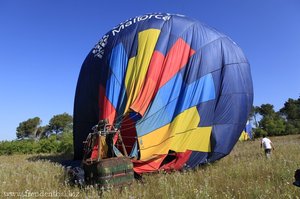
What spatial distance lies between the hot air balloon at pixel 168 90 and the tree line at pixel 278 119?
37.1 metres

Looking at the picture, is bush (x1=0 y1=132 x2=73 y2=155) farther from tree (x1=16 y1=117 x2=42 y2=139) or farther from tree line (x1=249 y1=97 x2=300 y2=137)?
tree (x1=16 y1=117 x2=42 y2=139)

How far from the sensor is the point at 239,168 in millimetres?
8234

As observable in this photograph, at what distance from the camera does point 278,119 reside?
53969 millimetres

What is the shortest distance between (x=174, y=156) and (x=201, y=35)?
3449 mm

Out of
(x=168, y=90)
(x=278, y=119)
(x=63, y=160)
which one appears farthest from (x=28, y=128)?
(x=168, y=90)

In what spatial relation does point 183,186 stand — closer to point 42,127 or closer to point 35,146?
point 35,146

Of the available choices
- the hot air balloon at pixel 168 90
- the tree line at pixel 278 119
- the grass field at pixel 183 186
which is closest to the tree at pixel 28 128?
the tree line at pixel 278 119

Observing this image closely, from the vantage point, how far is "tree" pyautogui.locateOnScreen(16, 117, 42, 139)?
65062mm

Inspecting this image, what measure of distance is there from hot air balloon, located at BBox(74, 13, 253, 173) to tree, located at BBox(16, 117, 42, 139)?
56.4m

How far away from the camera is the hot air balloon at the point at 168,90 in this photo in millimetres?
9055

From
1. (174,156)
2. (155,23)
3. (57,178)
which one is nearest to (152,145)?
(174,156)

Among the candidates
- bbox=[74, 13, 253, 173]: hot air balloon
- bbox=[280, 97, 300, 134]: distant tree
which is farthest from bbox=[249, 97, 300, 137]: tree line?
bbox=[74, 13, 253, 173]: hot air balloon

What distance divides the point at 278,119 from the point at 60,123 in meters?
35.3

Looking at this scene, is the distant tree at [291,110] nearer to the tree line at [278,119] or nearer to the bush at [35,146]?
the tree line at [278,119]
